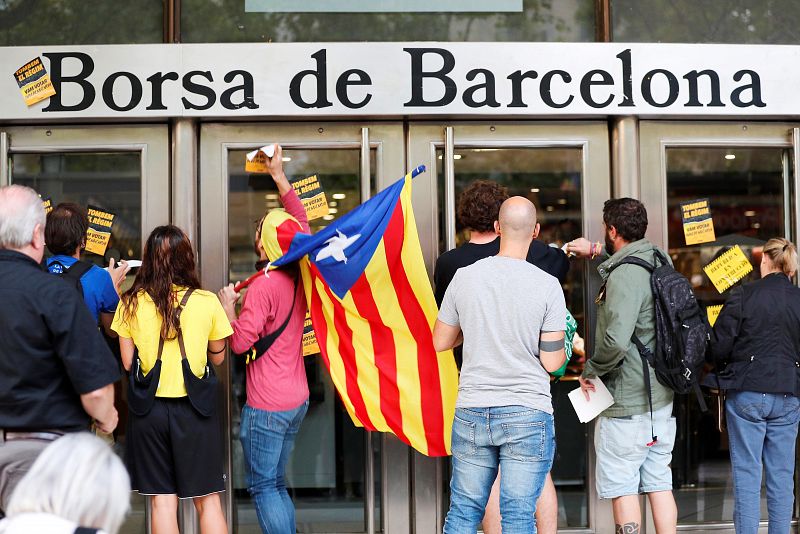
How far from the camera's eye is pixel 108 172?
18.0 ft

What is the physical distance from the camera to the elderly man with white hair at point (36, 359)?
3342mm

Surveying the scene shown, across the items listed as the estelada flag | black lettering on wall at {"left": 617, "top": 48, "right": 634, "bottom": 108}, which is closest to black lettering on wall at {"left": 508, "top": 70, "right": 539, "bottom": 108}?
black lettering on wall at {"left": 617, "top": 48, "right": 634, "bottom": 108}

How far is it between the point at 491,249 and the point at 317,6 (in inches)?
73.3

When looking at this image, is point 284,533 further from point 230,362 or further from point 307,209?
point 307,209

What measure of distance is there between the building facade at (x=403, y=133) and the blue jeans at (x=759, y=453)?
71cm

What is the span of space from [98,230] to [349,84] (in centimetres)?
162

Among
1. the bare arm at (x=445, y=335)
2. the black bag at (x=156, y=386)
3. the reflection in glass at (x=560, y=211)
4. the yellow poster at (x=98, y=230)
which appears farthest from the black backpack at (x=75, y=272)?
the reflection in glass at (x=560, y=211)

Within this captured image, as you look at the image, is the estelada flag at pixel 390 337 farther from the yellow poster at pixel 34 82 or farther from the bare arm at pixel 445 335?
the yellow poster at pixel 34 82

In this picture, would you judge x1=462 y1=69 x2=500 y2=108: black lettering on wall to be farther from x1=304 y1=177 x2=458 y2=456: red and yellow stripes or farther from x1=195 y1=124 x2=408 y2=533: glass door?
x1=304 y1=177 x2=458 y2=456: red and yellow stripes

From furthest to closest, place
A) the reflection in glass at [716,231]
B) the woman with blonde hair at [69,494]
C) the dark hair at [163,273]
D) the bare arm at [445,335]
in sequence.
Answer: the reflection in glass at [716,231] → the dark hair at [163,273] → the bare arm at [445,335] → the woman with blonde hair at [69,494]

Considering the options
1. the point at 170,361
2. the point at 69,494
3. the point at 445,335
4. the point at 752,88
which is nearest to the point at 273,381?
the point at 170,361

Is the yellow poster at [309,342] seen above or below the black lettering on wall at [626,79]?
below

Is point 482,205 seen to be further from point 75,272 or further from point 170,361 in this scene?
point 75,272

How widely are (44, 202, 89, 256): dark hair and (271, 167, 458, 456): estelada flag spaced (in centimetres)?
95
